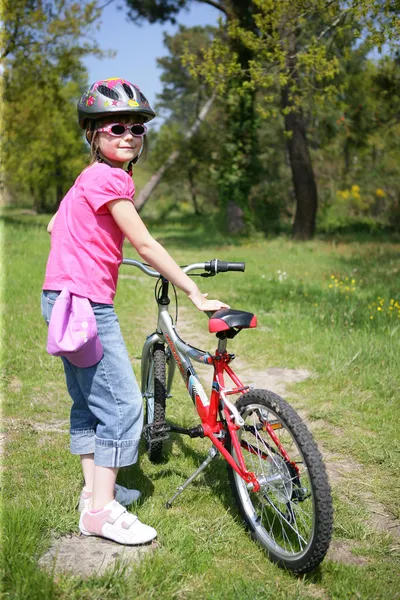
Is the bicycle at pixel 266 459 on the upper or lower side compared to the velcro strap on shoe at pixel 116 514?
upper

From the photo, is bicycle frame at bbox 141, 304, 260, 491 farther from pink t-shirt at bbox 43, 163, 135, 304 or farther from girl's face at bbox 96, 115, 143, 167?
→ girl's face at bbox 96, 115, 143, 167

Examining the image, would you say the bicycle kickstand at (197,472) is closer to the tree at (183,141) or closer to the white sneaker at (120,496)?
the white sneaker at (120,496)

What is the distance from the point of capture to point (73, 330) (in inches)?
96.7

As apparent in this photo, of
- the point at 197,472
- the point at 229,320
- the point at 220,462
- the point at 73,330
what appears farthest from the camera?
the point at 220,462

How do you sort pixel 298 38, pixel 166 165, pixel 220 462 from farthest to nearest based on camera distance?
pixel 166 165
pixel 298 38
pixel 220 462

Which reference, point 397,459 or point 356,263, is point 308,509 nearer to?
point 397,459

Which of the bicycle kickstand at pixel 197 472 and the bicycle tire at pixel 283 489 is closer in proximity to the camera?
the bicycle tire at pixel 283 489

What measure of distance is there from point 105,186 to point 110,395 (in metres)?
0.91

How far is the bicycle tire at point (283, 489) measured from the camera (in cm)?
234

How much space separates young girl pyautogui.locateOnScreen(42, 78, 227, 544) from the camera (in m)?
2.57

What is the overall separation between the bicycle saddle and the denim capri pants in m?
0.45

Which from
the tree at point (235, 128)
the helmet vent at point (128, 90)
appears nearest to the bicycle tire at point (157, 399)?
the helmet vent at point (128, 90)

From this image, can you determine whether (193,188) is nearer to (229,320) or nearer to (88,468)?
(88,468)

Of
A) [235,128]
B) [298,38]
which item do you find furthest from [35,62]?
[298,38]
